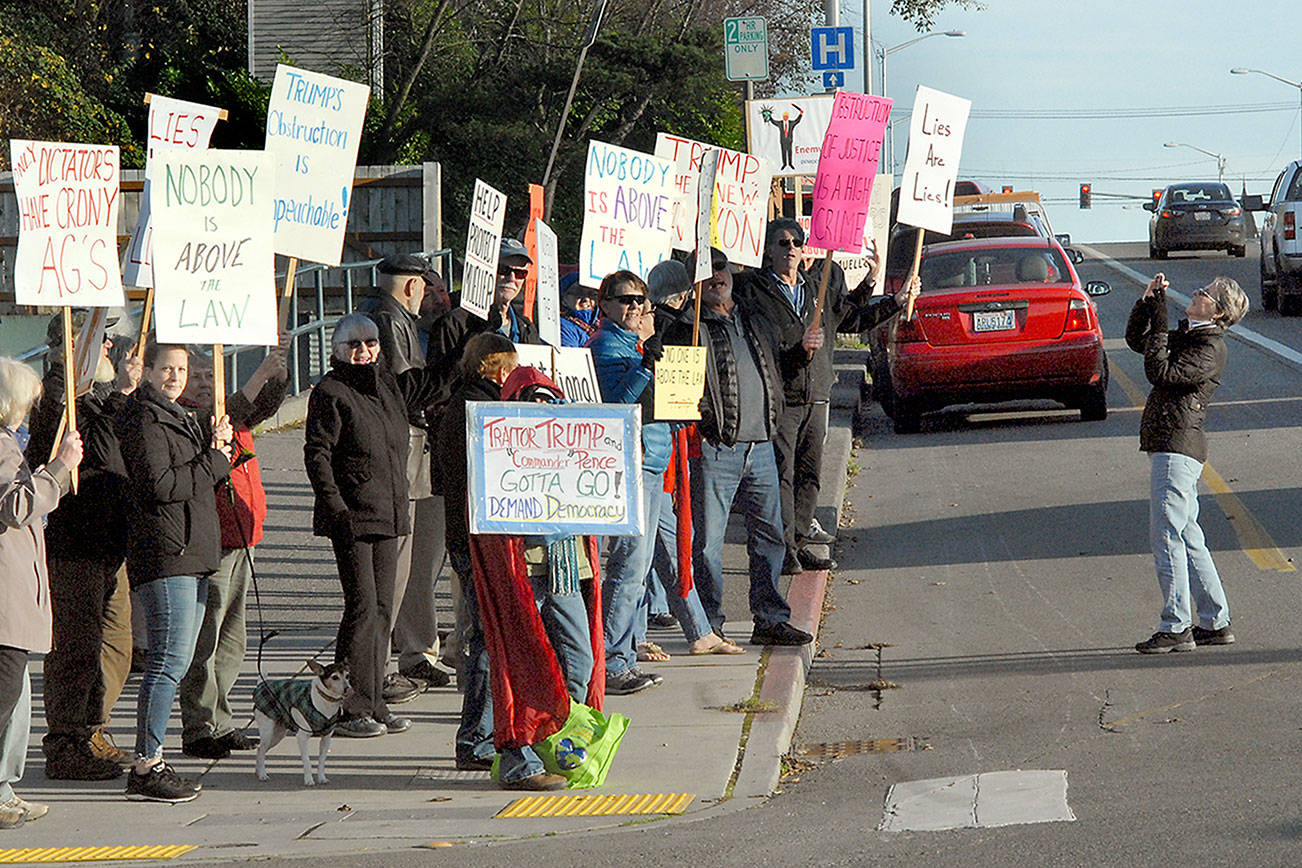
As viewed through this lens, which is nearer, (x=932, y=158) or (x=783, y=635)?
(x=783, y=635)

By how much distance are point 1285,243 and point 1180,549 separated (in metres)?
17.8

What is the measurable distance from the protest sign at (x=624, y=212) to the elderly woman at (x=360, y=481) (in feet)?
5.20

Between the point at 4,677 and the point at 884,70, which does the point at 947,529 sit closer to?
the point at 4,677

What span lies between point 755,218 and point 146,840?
16.4ft

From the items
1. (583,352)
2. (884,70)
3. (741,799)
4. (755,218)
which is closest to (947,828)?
(741,799)

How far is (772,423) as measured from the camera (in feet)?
30.0

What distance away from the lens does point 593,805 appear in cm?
677

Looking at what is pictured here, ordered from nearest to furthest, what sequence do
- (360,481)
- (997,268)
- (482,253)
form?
(360,481) → (482,253) → (997,268)

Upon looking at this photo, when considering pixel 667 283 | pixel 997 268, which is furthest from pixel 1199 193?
pixel 667 283

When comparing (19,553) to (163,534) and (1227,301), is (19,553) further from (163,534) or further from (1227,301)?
(1227,301)

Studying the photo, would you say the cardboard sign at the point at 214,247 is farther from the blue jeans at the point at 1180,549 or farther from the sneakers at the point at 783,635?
the blue jeans at the point at 1180,549

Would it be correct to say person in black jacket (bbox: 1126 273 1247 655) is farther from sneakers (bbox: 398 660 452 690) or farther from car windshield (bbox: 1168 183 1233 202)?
car windshield (bbox: 1168 183 1233 202)

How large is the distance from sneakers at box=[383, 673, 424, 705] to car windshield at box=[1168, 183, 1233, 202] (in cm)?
3406

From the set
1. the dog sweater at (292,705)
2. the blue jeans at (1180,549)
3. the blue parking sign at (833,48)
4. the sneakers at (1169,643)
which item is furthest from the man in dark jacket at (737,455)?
the blue parking sign at (833,48)
